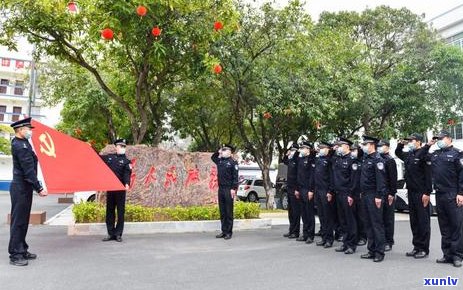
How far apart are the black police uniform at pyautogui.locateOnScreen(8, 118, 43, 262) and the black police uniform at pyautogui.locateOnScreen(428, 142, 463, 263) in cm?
580

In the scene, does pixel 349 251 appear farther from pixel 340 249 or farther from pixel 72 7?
pixel 72 7

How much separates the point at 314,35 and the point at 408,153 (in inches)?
313

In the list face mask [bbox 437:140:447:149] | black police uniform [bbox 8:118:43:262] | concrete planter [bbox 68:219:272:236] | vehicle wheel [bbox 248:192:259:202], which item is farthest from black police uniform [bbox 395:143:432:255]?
vehicle wheel [bbox 248:192:259:202]

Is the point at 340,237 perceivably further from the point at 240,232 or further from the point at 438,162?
the point at 438,162

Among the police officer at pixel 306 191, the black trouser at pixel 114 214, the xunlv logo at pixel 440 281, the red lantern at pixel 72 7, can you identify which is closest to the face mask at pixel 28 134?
the black trouser at pixel 114 214

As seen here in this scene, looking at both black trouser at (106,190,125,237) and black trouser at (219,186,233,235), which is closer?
black trouser at (106,190,125,237)

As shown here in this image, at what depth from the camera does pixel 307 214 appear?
8.29 metres

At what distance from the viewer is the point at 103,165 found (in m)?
7.84

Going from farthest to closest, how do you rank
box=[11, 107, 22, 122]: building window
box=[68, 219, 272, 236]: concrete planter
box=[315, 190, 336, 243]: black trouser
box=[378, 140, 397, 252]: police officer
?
box=[11, 107, 22, 122]: building window < box=[68, 219, 272, 236]: concrete planter < box=[315, 190, 336, 243]: black trouser < box=[378, 140, 397, 252]: police officer

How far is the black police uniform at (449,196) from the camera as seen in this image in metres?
6.15

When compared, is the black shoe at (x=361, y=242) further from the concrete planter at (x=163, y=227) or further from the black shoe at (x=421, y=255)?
the concrete planter at (x=163, y=227)

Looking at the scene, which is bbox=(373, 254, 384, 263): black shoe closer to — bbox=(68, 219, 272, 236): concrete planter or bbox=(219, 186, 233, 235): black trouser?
bbox=(219, 186, 233, 235): black trouser

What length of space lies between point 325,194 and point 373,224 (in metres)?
1.46

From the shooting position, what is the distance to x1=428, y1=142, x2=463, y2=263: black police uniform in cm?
615
